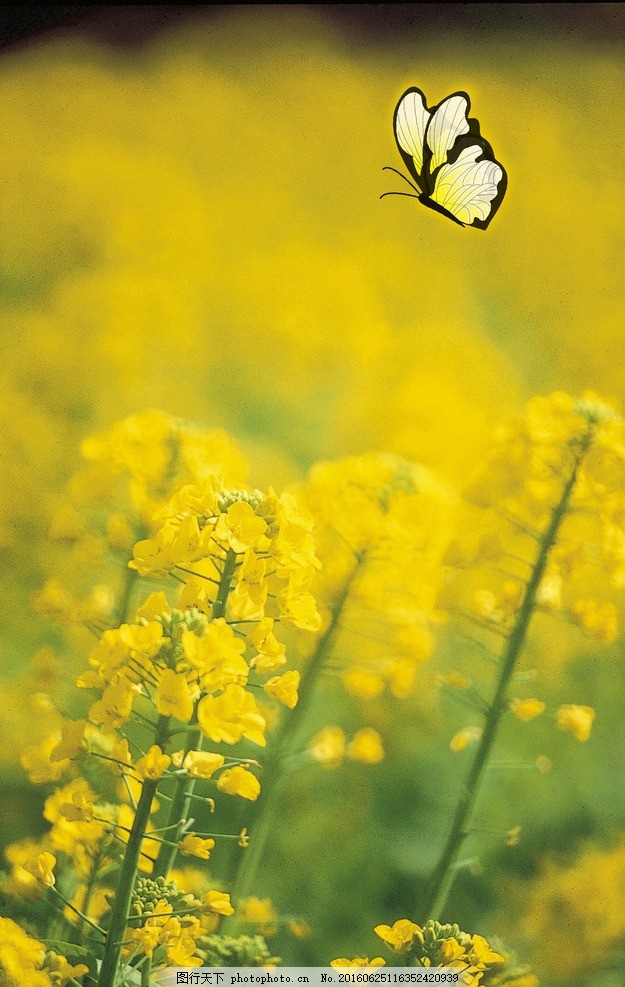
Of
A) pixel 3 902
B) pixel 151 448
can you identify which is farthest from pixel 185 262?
pixel 3 902

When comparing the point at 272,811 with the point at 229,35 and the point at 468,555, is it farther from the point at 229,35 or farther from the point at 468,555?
the point at 229,35

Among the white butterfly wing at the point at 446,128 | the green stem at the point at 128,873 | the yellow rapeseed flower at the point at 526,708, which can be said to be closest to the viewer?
the green stem at the point at 128,873

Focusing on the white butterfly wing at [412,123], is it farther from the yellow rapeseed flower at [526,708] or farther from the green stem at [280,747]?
the yellow rapeseed flower at [526,708]

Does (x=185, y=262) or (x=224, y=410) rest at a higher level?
(x=185, y=262)

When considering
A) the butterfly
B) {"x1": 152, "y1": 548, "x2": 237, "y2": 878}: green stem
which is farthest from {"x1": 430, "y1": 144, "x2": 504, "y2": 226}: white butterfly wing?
{"x1": 152, "y1": 548, "x2": 237, "y2": 878}: green stem

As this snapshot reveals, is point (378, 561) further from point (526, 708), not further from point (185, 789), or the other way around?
point (185, 789)

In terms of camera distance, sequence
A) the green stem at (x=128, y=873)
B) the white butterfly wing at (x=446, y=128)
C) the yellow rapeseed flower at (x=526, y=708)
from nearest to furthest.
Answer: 1. the green stem at (x=128, y=873)
2. the yellow rapeseed flower at (x=526, y=708)
3. the white butterfly wing at (x=446, y=128)

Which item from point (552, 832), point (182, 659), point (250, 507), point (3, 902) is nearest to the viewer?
point (182, 659)

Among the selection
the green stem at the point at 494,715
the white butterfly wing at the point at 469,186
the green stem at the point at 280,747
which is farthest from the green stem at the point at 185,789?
the white butterfly wing at the point at 469,186
